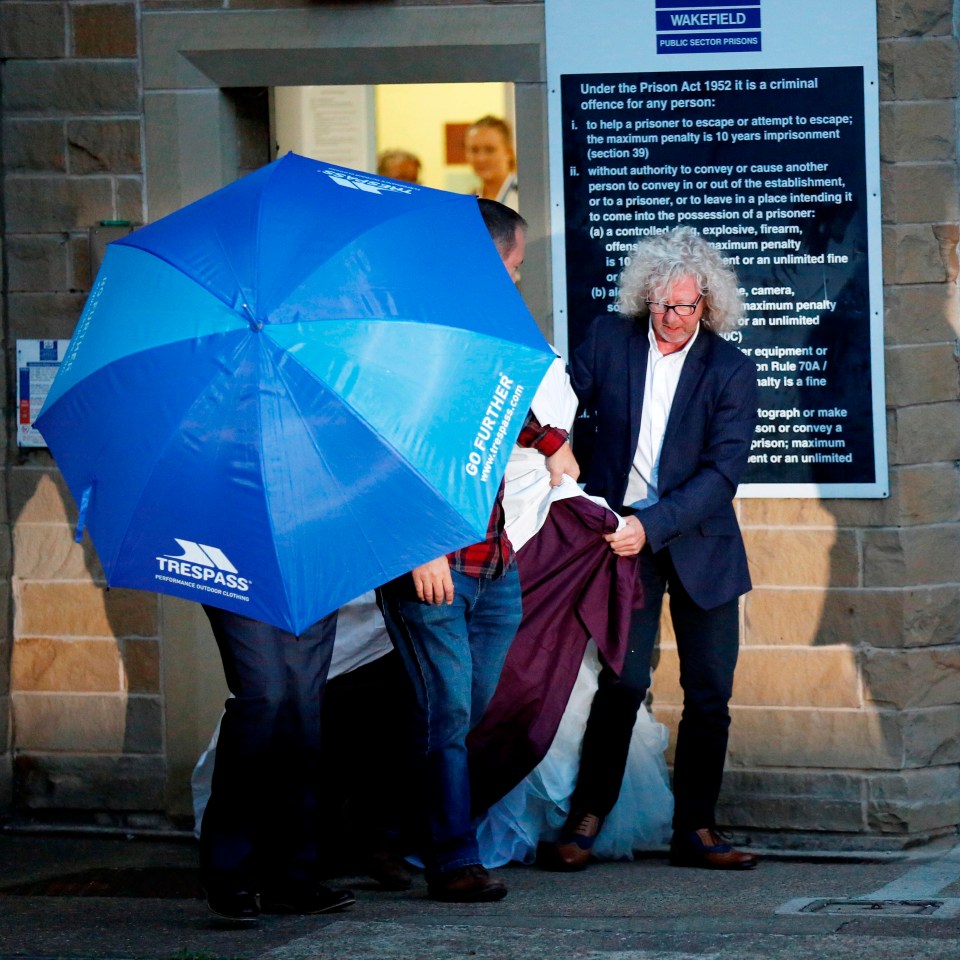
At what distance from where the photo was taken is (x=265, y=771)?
3977 mm

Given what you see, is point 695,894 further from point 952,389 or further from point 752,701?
point 952,389

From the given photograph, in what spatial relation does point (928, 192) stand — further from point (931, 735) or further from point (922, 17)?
point (931, 735)

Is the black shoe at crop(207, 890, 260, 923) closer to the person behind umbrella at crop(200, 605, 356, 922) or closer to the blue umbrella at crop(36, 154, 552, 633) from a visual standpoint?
the person behind umbrella at crop(200, 605, 356, 922)

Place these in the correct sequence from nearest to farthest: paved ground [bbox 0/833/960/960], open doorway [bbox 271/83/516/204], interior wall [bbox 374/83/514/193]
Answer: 1. paved ground [bbox 0/833/960/960]
2. open doorway [bbox 271/83/516/204]
3. interior wall [bbox 374/83/514/193]

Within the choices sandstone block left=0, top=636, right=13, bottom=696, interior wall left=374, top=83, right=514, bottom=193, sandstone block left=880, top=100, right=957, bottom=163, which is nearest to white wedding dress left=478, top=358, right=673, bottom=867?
sandstone block left=0, top=636, right=13, bottom=696

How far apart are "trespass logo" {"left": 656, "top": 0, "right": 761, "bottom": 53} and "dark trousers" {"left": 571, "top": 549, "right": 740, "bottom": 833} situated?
1699 millimetres

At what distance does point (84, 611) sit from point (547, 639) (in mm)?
1710

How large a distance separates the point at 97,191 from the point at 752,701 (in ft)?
9.18

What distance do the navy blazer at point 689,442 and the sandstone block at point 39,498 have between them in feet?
6.11

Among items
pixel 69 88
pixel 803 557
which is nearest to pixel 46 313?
pixel 69 88

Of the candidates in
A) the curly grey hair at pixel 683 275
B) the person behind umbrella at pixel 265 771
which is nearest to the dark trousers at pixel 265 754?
the person behind umbrella at pixel 265 771

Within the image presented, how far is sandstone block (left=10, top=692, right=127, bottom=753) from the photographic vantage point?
559 cm

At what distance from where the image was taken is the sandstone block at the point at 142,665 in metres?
5.56

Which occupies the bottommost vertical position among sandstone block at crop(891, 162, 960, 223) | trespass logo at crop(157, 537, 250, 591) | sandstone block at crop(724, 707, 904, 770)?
sandstone block at crop(724, 707, 904, 770)
